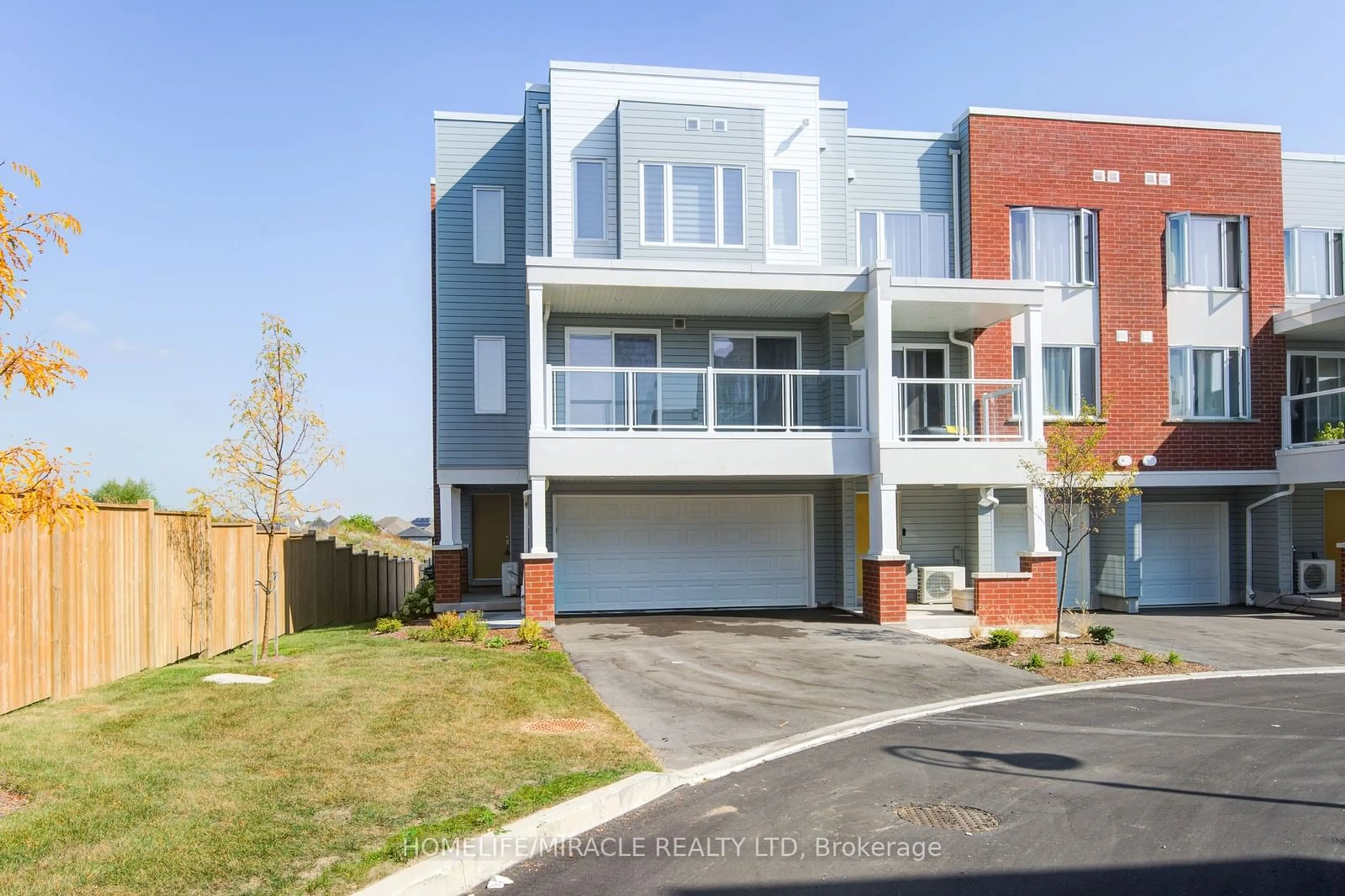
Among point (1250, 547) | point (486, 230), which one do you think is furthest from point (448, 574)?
point (1250, 547)

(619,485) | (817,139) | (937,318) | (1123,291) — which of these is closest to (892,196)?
(817,139)

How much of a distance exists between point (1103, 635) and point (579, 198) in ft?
38.9

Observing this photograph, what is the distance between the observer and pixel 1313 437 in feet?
69.2

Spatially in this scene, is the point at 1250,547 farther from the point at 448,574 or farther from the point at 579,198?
the point at 448,574

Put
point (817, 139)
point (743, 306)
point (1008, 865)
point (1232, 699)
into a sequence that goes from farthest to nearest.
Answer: point (817, 139) → point (743, 306) → point (1232, 699) → point (1008, 865)

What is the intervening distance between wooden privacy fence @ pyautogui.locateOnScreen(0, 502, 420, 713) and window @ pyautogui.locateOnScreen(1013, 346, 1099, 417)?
14.7 metres

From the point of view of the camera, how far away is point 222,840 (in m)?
6.08

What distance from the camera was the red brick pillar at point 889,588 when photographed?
663 inches

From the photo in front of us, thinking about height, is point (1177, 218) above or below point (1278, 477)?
above

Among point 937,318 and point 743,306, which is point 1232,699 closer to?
point 937,318

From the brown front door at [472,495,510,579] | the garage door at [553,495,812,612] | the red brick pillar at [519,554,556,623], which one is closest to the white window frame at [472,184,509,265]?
the garage door at [553,495,812,612]

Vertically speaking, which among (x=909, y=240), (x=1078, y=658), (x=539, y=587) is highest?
(x=909, y=240)

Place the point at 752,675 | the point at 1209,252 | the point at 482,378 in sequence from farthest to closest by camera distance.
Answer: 1. the point at 1209,252
2. the point at 482,378
3. the point at 752,675

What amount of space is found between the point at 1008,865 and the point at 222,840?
4.68m
